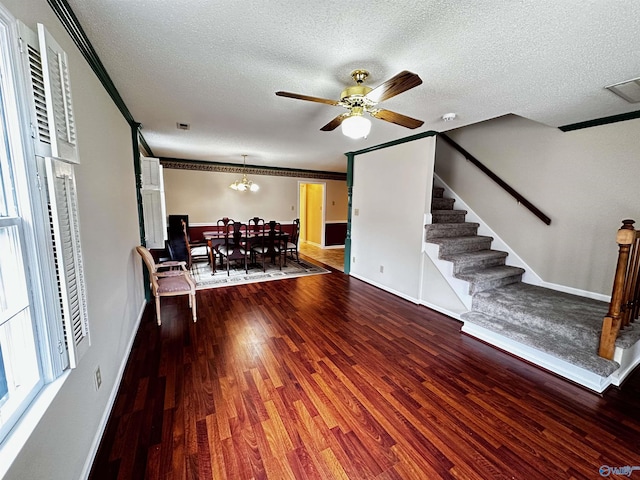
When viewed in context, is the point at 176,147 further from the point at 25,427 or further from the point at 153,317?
the point at 25,427

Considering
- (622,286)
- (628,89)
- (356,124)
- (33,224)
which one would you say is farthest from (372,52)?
(622,286)

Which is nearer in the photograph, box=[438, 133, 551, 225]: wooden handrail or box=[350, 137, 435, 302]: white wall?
box=[438, 133, 551, 225]: wooden handrail

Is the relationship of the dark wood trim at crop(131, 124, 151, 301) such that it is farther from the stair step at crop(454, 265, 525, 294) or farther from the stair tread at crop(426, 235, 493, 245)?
the stair step at crop(454, 265, 525, 294)

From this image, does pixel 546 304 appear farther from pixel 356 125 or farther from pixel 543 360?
pixel 356 125

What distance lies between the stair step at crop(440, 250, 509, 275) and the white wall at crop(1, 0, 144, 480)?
11.0 feet

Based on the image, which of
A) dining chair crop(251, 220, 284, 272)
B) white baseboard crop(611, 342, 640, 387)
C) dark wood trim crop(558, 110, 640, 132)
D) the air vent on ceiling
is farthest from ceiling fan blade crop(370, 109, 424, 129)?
dining chair crop(251, 220, 284, 272)

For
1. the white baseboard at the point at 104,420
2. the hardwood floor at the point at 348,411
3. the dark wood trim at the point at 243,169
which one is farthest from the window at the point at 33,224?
the dark wood trim at the point at 243,169

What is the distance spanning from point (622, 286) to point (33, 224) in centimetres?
348

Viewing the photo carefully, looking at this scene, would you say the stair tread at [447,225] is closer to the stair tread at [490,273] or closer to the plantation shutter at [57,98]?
the stair tread at [490,273]

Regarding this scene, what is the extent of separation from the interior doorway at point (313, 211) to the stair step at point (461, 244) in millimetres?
4617

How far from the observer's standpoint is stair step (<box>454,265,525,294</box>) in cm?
300

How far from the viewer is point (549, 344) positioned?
223cm

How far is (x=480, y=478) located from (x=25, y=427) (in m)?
1.89

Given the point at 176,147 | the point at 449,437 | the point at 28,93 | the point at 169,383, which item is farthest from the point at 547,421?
the point at 176,147
